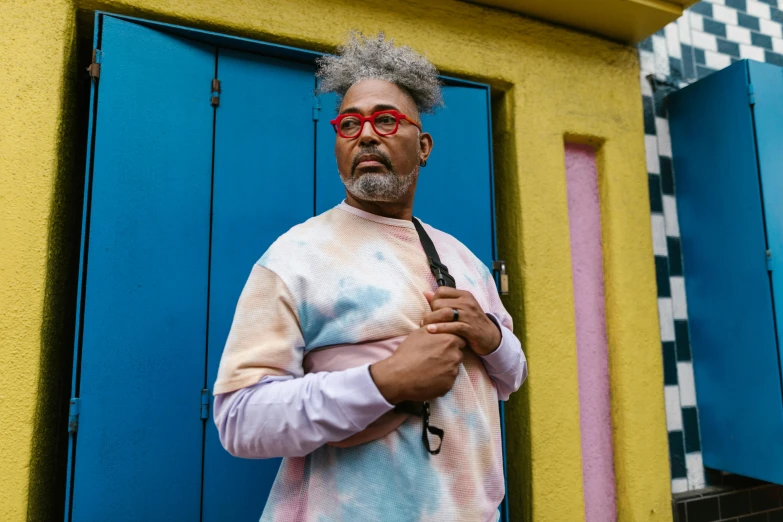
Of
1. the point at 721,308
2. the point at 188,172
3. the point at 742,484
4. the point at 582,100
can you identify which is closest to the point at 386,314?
the point at 188,172

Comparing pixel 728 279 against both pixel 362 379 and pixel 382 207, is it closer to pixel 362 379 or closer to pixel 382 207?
pixel 382 207

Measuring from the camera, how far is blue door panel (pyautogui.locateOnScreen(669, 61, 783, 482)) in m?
2.73

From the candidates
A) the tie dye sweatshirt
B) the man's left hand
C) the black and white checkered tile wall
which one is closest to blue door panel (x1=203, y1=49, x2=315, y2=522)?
the tie dye sweatshirt

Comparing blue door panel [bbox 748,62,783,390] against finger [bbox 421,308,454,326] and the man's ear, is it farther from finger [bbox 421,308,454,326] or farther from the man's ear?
finger [bbox 421,308,454,326]

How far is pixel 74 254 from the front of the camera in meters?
2.14

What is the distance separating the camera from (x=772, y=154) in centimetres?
284

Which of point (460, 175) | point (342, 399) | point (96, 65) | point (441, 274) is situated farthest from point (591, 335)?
point (96, 65)

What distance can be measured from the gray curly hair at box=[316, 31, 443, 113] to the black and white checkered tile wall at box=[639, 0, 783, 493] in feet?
6.68

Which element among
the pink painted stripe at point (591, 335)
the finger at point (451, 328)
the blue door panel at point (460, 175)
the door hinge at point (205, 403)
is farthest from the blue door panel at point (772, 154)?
the door hinge at point (205, 403)

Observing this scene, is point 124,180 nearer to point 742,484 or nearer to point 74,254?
point 74,254

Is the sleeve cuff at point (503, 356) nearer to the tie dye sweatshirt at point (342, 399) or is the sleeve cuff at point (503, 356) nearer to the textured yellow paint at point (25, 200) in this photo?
the tie dye sweatshirt at point (342, 399)

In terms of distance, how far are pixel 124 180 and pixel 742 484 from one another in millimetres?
3646

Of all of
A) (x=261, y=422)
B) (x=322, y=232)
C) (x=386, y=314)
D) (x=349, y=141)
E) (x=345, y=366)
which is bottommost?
(x=261, y=422)

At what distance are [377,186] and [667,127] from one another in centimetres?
262
